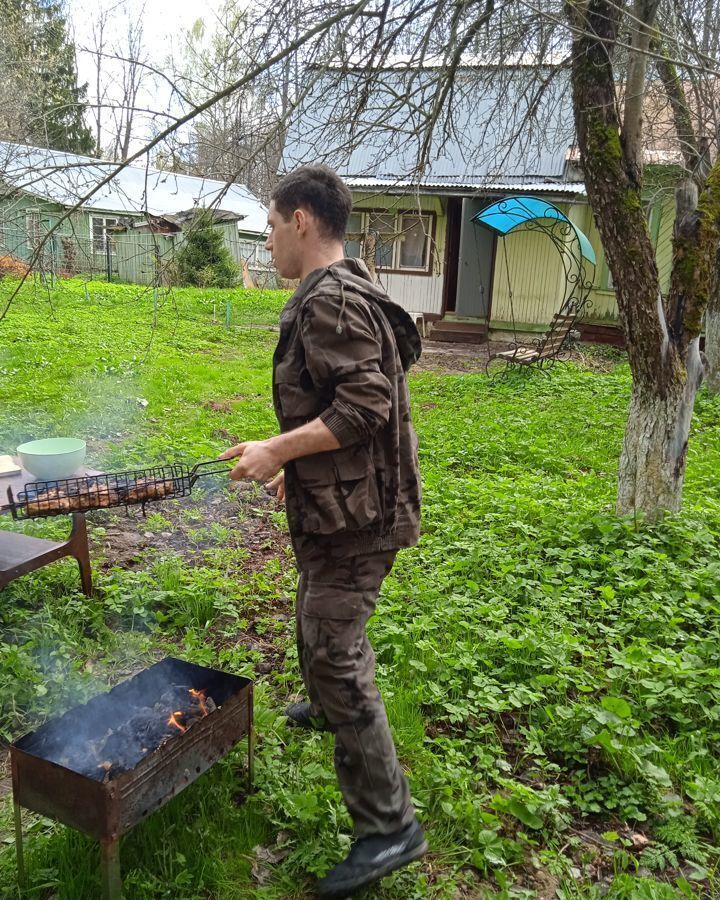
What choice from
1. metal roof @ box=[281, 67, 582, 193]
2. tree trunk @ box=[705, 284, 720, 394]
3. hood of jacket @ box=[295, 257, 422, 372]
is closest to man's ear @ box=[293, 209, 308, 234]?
hood of jacket @ box=[295, 257, 422, 372]

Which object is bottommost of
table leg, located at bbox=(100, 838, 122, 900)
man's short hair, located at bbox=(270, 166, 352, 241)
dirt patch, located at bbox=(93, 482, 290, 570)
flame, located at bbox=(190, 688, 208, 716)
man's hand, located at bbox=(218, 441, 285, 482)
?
dirt patch, located at bbox=(93, 482, 290, 570)

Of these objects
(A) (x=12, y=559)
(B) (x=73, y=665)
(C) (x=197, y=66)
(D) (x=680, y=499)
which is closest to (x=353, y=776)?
(B) (x=73, y=665)

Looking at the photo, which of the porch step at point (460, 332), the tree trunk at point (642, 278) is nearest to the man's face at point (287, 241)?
the tree trunk at point (642, 278)

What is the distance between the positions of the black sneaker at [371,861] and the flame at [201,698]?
73 cm

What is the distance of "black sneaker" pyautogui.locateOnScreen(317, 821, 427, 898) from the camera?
7.22 feet

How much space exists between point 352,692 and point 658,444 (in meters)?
3.54

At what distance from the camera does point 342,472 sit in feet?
7.16

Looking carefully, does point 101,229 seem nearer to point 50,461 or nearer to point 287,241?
point 50,461

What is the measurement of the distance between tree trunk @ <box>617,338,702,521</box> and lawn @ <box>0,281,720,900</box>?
0.68 ft

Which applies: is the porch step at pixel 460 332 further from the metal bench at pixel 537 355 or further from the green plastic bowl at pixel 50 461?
the green plastic bowl at pixel 50 461

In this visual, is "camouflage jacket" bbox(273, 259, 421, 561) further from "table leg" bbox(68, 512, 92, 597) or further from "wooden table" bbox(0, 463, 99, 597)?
"table leg" bbox(68, 512, 92, 597)

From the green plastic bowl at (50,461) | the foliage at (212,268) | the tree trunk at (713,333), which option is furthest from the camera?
the foliage at (212,268)

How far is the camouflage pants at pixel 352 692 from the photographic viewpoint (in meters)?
2.23

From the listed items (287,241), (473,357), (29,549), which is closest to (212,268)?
(473,357)
